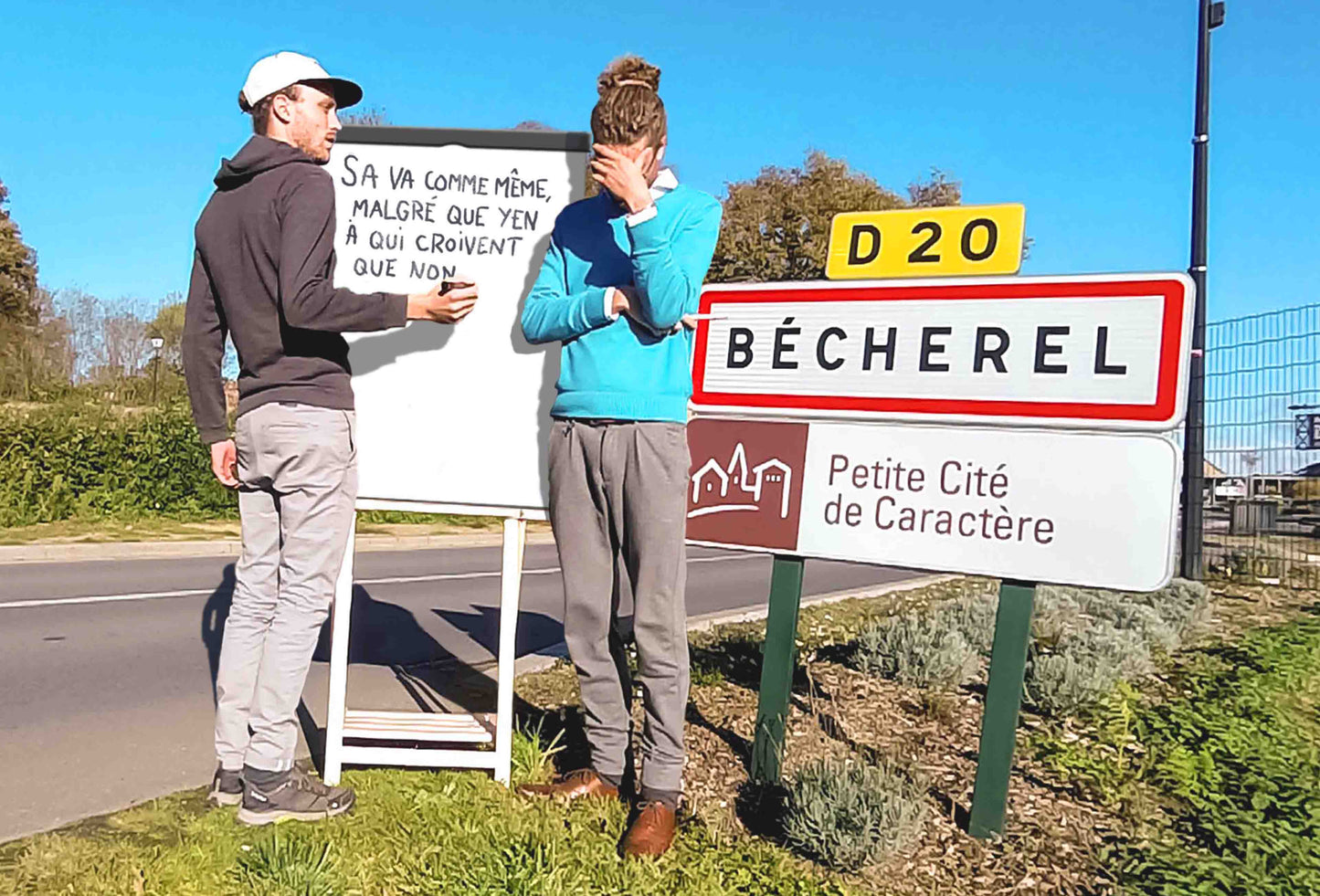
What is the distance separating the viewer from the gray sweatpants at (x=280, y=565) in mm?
3227

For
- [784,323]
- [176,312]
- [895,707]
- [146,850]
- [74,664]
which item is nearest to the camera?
[146,850]

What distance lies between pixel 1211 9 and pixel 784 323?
966 centimetres

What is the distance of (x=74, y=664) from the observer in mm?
6426

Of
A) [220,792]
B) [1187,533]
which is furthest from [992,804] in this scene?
[1187,533]

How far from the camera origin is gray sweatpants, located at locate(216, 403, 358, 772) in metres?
3.23

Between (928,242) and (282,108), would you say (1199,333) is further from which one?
(282,108)

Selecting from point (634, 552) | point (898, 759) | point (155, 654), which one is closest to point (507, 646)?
point (634, 552)

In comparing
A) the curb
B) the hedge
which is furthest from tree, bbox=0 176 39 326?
the curb

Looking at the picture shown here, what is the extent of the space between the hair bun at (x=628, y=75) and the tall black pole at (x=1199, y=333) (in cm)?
831

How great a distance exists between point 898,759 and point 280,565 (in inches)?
92.8

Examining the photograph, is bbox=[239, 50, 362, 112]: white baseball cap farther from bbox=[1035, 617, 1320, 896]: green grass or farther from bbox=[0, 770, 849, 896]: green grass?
Answer: bbox=[1035, 617, 1320, 896]: green grass

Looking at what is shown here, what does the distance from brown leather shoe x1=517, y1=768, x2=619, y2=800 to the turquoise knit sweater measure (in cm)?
115

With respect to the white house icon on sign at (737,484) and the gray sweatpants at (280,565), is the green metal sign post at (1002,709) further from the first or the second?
the gray sweatpants at (280,565)

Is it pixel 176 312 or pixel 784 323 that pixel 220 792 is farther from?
pixel 176 312
